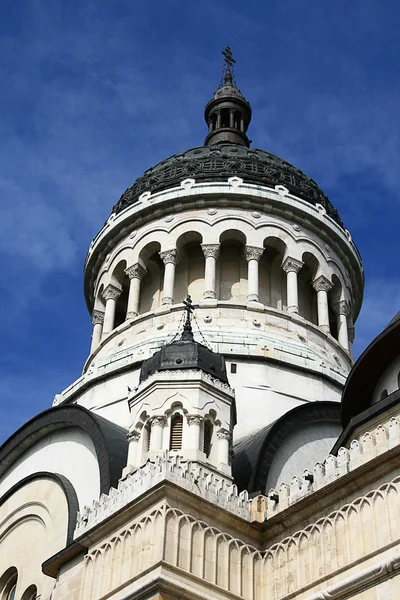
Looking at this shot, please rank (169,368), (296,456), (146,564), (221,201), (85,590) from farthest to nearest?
(221,201) < (296,456) < (169,368) < (85,590) < (146,564)

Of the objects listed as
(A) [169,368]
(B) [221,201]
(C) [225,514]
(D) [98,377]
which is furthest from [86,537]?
(B) [221,201]

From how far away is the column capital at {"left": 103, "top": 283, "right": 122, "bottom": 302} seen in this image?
1291 inches

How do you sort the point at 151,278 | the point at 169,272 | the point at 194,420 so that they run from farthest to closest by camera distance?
the point at 151,278 < the point at 169,272 < the point at 194,420

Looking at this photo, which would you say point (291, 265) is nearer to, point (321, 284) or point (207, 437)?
point (321, 284)

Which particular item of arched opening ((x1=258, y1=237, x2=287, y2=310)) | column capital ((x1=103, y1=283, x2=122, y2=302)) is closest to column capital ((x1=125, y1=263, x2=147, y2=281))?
column capital ((x1=103, y1=283, x2=122, y2=302))

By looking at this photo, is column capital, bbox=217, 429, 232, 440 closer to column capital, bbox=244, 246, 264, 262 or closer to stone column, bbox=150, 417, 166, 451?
stone column, bbox=150, 417, 166, 451

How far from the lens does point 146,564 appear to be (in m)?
18.0

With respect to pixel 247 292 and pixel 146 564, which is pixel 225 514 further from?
pixel 247 292

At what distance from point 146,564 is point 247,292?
13993 mm

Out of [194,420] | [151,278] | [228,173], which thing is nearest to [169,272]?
[151,278]

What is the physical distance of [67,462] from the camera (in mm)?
25078

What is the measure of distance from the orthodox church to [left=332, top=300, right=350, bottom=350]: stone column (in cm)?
5

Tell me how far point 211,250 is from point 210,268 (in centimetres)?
66

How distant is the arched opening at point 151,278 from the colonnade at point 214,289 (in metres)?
0.47
